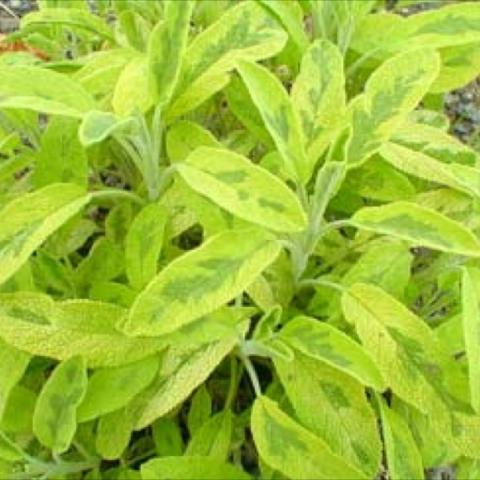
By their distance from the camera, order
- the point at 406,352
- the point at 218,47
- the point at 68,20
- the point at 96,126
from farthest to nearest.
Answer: the point at 68,20, the point at 218,47, the point at 406,352, the point at 96,126

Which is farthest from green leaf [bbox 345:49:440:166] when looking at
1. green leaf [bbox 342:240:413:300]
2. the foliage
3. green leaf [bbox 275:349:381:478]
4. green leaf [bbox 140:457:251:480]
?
green leaf [bbox 140:457:251:480]

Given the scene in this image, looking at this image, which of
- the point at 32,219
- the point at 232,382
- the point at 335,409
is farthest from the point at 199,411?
the point at 32,219

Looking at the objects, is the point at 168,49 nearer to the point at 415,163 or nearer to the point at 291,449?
the point at 415,163

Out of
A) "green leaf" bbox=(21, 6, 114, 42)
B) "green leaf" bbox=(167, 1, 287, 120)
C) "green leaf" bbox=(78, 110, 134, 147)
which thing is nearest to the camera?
"green leaf" bbox=(78, 110, 134, 147)

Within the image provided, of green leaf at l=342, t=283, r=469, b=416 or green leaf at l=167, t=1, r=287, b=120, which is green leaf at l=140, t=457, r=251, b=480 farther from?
green leaf at l=167, t=1, r=287, b=120

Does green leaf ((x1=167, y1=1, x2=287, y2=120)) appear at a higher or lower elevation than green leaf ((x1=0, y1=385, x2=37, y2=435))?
higher
